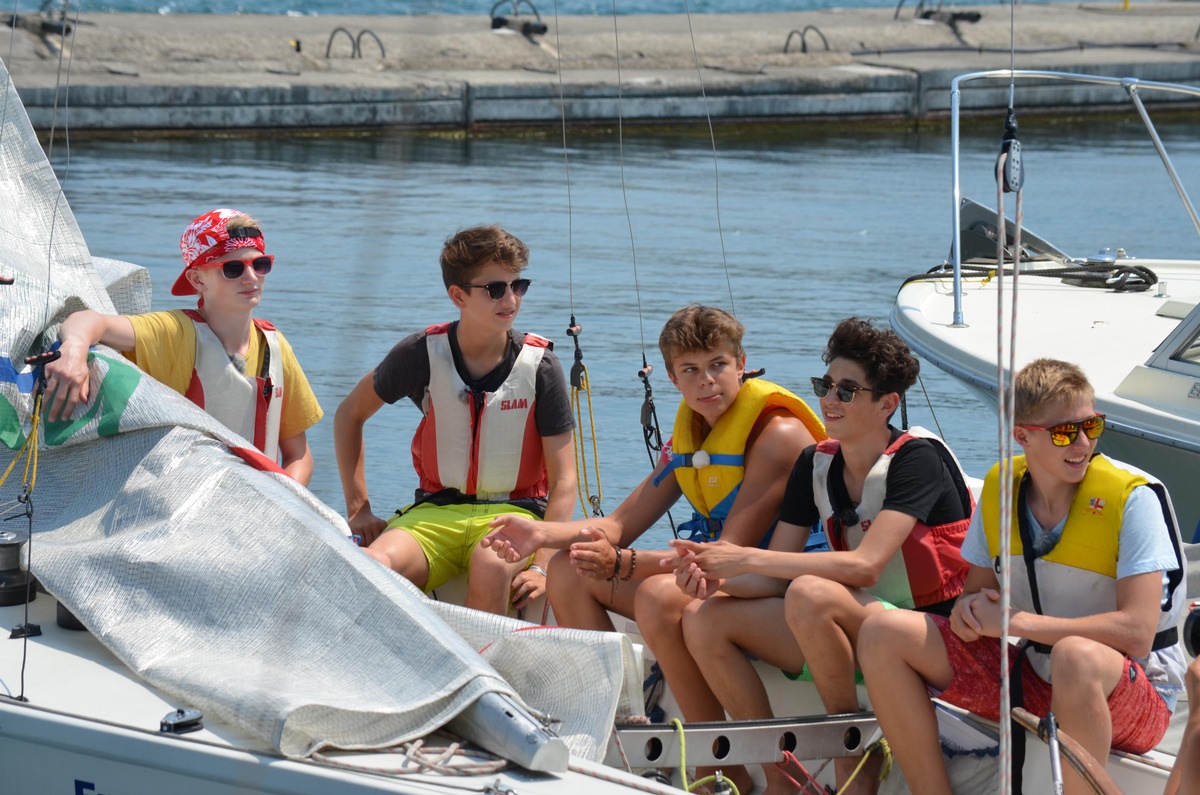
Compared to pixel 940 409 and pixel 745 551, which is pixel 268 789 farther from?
pixel 940 409

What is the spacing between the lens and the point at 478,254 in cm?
385

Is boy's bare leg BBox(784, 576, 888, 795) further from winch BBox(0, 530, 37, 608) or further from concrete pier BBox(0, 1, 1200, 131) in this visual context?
concrete pier BBox(0, 1, 1200, 131)

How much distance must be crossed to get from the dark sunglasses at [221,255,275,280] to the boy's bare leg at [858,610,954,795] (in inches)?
70.6

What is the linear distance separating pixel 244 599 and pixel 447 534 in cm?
97

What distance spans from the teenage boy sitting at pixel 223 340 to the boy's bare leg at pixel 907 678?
164 cm

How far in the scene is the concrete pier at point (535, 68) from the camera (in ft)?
61.6

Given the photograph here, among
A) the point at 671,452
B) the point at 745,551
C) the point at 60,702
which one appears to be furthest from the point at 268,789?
the point at 671,452

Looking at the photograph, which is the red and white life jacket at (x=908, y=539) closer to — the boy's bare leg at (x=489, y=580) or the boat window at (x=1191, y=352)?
the boy's bare leg at (x=489, y=580)

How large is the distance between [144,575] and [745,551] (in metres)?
1.22

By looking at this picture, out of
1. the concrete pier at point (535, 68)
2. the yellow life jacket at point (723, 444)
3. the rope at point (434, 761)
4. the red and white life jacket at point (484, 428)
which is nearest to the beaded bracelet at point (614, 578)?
the yellow life jacket at point (723, 444)

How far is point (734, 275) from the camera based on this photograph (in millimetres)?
12633

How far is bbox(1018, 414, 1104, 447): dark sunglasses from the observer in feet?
9.13

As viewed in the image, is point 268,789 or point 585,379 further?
point 585,379

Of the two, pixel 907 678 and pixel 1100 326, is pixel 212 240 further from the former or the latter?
pixel 1100 326
